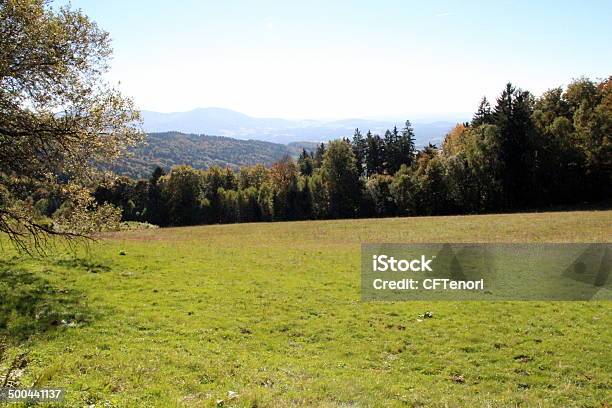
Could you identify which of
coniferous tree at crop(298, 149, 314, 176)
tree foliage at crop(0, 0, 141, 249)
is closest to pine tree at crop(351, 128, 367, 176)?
coniferous tree at crop(298, 149, 314, 176)

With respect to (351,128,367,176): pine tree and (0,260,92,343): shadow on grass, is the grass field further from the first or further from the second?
(351,128,367,176): pine tree

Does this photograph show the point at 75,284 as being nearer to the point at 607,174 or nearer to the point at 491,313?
the point at 491,313

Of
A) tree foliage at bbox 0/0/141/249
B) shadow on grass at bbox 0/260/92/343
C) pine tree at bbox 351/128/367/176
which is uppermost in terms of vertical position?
pine tree at bbox 351/128/367/176

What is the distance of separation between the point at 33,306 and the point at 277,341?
9.95 m

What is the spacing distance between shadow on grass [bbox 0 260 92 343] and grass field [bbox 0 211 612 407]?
73 millimetres

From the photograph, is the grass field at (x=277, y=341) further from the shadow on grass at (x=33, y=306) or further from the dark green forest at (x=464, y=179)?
the dark green forest at (x=464, y=179)

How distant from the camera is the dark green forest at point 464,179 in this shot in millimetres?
73000

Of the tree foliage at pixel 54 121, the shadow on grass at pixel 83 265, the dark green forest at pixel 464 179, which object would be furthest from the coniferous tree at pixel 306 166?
the tree foliage at pixel 54 121

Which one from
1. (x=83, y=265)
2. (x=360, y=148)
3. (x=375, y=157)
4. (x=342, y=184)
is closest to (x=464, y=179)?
(x=342, y=184)

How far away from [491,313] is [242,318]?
11343 millimetres

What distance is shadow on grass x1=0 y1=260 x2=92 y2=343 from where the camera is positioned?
14945mm

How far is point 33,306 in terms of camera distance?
17.2 m

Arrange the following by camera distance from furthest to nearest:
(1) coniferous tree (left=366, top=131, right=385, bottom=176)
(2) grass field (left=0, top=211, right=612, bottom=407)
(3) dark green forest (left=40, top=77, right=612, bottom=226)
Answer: (1) coniferous tree (left=366, top=131, right=385, bottom=176), (3) dark green forest (left=40, top=77, right=612, bottom=226), (2) grass field (left=0, top=211, right=612, bottom=407)

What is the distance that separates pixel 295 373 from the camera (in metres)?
13.2
